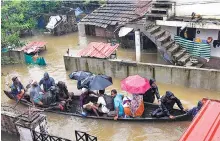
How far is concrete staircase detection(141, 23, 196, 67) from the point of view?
1497cm

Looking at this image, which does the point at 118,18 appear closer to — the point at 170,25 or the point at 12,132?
the point at 170,25

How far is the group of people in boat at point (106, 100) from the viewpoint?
10750 millimetres

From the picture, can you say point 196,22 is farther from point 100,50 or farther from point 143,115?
point 143,115

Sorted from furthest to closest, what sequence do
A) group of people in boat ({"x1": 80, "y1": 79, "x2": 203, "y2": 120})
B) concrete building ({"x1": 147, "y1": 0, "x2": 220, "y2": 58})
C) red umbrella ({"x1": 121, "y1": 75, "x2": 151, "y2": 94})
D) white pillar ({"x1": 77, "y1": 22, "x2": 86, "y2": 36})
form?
white pillar ({"x1": 77, "y1": 22, "x2": 86, "y2": 36}) < concrete building ({"x1": 147, "y1": 0, "x2": 220, "y2": 58}) < group of people in boat ({"x1": 80, "y1": 79, "x2": 203, "y2": 120}) < red umbrella ({"x1": 121, "y1": 75, "x2": 151, "y2": 94})

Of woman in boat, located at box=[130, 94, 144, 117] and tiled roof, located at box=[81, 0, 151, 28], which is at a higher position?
tiled roof, located at box=[81, 0, 151, 28]

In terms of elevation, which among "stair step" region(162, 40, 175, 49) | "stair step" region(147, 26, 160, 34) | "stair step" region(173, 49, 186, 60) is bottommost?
"stair step" region(173, 49, 186, 60)

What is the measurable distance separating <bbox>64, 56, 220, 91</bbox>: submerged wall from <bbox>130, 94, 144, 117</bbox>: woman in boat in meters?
3.60

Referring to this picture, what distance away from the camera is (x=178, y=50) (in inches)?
623

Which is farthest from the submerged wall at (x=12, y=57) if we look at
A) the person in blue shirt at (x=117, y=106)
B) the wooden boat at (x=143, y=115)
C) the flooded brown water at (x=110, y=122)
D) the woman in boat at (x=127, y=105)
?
the woman in boat at (x=127, y=105)

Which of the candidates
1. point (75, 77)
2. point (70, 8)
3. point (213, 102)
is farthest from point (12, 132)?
point (70, 8)

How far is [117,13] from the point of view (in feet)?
62.4

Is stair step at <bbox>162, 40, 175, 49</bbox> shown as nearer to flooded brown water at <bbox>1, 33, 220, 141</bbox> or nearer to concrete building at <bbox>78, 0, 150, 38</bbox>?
flooded brown water at <bbox>1, 33, 220, 141</bbox>

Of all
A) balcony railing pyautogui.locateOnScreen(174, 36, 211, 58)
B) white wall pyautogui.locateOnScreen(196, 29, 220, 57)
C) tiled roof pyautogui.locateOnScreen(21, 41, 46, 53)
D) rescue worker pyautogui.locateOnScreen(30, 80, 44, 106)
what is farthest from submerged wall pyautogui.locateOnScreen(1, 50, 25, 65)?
white wall pyautogui.locateOnScreen(196, 29, 220, 57)

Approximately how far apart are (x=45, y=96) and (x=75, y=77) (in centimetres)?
156
